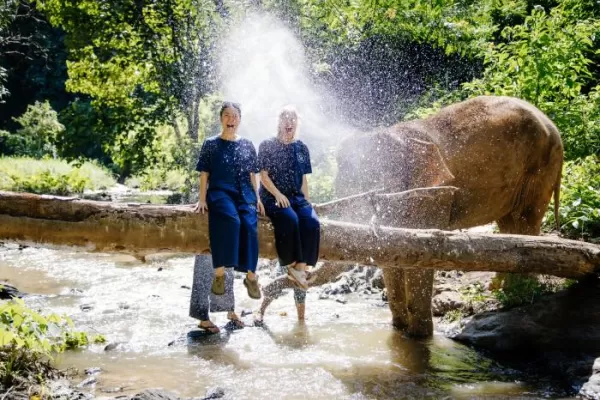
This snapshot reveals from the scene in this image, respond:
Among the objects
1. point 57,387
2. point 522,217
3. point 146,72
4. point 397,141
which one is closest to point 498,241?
point 397,141

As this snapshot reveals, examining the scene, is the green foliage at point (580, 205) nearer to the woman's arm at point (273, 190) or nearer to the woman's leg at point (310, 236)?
the woman's leg at point (310, 236)

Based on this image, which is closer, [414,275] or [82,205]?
[82,205]

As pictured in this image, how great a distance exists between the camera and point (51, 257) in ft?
40.7

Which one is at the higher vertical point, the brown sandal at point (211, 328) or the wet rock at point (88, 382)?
the brown sandal at point (211, 328)

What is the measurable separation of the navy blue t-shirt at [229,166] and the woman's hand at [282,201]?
0.22 metres

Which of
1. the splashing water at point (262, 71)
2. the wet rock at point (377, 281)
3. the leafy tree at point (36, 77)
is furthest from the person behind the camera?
the leafy tree at point (36, 77)

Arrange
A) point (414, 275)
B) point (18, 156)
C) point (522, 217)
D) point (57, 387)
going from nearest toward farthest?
point (57, 387), point (414, 275), point (522, 217), point (18, 156)

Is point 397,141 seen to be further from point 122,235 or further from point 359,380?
point 122,235

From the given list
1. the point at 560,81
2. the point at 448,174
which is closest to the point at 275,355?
the point at 448,174

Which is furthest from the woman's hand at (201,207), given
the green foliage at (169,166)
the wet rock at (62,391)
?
the green foliage at (169,166)

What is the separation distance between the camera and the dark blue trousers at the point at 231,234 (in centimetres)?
479

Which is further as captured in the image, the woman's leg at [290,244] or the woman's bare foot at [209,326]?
the woman's bare foot at [209,326]

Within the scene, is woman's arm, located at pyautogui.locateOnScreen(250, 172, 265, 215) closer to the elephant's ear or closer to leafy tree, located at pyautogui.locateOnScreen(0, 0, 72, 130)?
the elephant's ear

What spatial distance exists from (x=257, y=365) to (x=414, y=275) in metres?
2.05
